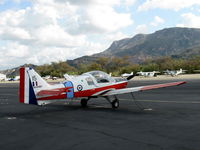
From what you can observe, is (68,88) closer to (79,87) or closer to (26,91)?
(79,87)

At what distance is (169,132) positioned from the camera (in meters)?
8.14

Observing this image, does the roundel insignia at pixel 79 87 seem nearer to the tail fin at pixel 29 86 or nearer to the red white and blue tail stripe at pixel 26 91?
the tail fin at pixel 29 86

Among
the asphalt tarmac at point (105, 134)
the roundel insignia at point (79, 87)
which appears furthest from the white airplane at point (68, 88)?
the asphalt tarmac at point (105, 134)

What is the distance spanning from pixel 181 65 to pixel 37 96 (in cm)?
10500

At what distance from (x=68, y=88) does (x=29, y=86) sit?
7.10 feet

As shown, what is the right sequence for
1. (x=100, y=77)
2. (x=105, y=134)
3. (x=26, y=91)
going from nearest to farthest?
1. (x=105, y=134)
2. (x=26, y=91)
3. (x=100, y=77)

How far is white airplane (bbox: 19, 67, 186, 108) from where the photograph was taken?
12.8m

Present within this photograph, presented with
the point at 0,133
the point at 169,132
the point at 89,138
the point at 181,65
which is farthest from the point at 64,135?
the point at 181,65

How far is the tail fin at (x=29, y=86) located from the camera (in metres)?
12.7

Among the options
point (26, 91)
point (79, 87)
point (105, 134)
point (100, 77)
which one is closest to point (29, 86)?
point (26, 91)

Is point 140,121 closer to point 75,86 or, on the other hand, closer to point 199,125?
point 199,125

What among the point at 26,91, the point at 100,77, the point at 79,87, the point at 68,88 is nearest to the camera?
the point at 26,91

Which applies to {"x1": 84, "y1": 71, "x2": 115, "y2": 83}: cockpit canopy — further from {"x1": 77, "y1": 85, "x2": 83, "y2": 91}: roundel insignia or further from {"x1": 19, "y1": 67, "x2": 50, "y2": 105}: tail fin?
{"x1": 19, "y1": 67, "x2": 50, "y2": 105}: tail fin

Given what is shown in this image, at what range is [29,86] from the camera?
12.8 meters
